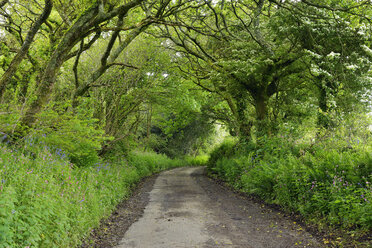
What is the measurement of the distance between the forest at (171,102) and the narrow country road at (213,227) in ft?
2.16

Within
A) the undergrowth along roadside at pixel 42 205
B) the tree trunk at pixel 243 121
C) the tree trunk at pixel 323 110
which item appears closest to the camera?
the undergrowth along roadside at pixel 42 205

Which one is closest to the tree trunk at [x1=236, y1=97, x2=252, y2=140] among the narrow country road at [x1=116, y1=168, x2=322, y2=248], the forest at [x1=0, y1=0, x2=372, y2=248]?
the forest at [x1=0, y1=0, x2=372, y2=248]

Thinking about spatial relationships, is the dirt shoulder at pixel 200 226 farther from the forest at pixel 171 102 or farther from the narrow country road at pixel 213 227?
the forest at pixel 171 102

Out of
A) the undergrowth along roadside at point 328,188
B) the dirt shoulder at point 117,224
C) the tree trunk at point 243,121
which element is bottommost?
the dirt shoulder at point 117,224

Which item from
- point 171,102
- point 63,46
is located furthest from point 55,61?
point 171,102

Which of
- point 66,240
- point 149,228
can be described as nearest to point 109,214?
point 149,228

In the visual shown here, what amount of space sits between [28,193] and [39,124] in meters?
3.07

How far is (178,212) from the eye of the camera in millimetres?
7715

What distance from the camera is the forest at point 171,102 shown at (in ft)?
17.1

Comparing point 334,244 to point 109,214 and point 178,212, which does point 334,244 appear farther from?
point 109,214

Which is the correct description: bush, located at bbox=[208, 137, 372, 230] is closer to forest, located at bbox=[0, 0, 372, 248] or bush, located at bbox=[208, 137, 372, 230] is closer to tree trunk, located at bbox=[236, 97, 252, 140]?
forest, located at bbox=[0, 0, 372, 248]

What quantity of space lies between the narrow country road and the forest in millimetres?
658

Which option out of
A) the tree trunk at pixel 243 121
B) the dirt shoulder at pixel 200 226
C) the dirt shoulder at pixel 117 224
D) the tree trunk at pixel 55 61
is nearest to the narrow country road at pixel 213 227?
the dirt shoulder at pixel 200 226

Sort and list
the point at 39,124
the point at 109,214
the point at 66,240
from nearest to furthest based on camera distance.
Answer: the point at 66,240 < the point at 39,124 < the point at 109,214
